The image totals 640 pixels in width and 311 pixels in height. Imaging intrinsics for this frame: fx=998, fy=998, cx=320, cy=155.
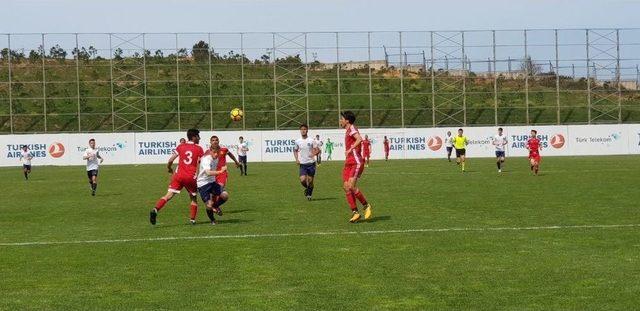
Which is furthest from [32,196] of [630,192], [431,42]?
[431,42]

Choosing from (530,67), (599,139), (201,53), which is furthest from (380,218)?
(530,67)

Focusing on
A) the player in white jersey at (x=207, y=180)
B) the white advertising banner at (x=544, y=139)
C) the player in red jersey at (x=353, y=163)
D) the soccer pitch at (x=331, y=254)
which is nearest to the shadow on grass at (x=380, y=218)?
the soccer pitch at (x=331, y=254)

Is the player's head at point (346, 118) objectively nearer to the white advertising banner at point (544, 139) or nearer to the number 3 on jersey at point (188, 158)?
the number 3 on jersey at point (188, 158)

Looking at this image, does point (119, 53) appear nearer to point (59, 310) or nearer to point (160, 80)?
point (160, 80)

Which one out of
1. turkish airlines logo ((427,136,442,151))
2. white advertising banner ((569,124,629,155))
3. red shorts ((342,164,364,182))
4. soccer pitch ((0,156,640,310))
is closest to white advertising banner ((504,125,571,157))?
white advertising banner ((569,124,629,155))

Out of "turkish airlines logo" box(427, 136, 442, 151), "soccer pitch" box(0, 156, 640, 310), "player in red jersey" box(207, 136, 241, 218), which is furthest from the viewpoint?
"turkish airlines logo" box(427, 136, 442, 151)

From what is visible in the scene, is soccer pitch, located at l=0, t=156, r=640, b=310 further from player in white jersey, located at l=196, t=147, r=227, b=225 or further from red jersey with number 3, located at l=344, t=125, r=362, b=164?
red jersey with number 3, located at l=344, t=125, r=362, b=164

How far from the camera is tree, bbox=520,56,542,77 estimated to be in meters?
78.4

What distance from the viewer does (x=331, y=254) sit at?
13773 millimetres

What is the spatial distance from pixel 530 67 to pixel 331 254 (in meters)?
68.5

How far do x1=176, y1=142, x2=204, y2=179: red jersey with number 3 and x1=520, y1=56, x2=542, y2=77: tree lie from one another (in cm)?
6231

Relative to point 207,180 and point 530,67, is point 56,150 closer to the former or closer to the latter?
point 530,67

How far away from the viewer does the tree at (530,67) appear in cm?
7844

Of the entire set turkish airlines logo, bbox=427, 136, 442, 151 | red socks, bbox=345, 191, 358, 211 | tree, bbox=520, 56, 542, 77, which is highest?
tree, bbox=520, 56, 542, 77
